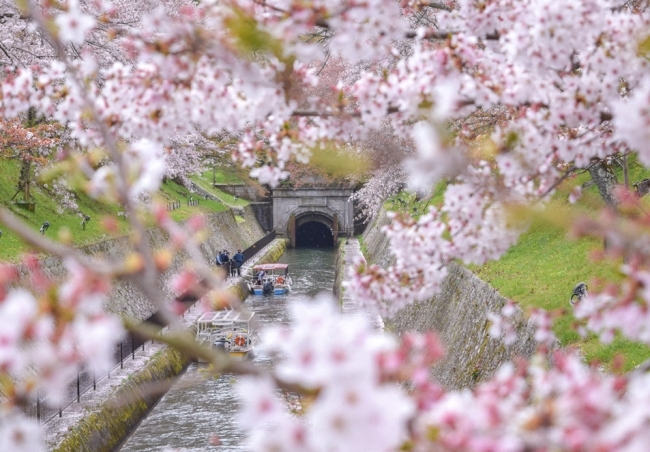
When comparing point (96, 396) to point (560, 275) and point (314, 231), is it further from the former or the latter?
point (314, 231)

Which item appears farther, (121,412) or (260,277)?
(260,277)

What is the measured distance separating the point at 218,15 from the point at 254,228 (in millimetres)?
59317

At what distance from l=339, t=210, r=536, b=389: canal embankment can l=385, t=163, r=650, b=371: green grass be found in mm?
346

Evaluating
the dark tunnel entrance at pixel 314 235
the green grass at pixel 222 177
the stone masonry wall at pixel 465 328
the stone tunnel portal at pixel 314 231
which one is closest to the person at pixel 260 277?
the stone masonry wall at pixel 465 328

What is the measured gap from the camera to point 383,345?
2070 millimetres

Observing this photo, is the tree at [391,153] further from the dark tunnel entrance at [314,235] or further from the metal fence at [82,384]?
the dark tunnel entrance at [314,235]

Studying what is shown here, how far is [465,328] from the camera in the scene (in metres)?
14.8

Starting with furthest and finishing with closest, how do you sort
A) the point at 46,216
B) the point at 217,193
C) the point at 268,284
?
the point at 217,193, the point at 268,284, the point at 46,216

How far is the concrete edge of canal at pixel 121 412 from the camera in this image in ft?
48.0

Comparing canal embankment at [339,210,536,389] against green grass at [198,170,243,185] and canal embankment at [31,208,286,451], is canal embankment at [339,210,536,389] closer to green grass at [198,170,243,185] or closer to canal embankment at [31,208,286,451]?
canal embankment at [31,208,286,451]

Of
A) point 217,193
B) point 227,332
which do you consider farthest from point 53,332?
point 217,193

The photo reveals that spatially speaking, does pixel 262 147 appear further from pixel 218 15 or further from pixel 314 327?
pixel 314 327

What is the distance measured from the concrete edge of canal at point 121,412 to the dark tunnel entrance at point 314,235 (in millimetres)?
46391

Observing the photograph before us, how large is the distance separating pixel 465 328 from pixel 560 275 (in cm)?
208
